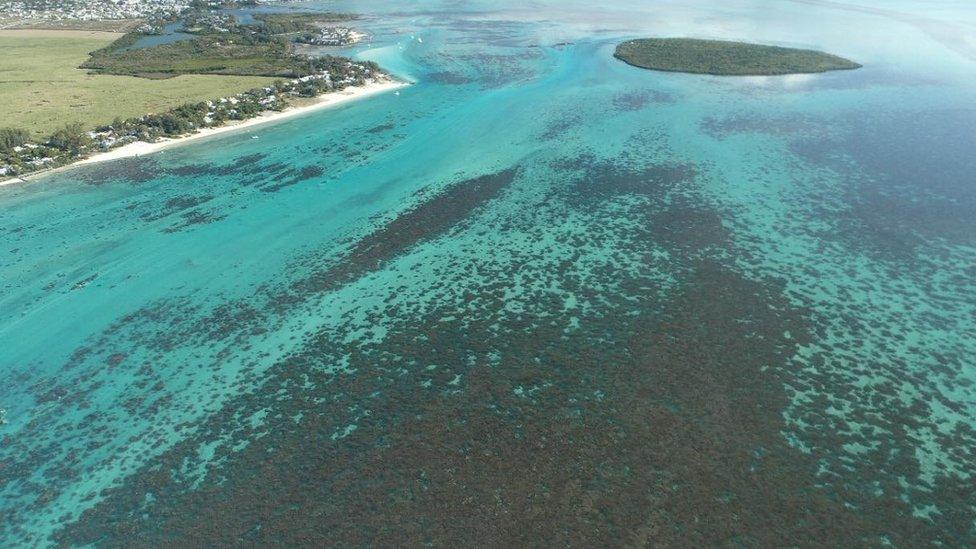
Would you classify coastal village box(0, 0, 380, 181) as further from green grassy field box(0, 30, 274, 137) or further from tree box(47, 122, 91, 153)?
green grassy field box(0, 30, 274, 137)

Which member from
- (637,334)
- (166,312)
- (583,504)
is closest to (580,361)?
(637,334)

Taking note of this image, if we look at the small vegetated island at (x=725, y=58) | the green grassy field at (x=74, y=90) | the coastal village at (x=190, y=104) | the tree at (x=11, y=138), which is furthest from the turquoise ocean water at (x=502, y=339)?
the small vegetated island at (x=725, y=58)

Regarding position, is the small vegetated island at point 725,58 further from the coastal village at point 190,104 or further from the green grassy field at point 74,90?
the green grassy field at point 74,90

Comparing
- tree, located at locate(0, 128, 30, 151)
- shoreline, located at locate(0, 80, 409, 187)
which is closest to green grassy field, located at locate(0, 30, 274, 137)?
tree, located at locate(0, 128, 30, 151)

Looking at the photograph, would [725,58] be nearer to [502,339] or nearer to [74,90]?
[502,339]

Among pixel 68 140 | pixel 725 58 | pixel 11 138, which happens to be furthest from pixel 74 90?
pixel 725 58

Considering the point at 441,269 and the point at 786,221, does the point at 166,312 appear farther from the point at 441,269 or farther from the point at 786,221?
the point at 786,221
